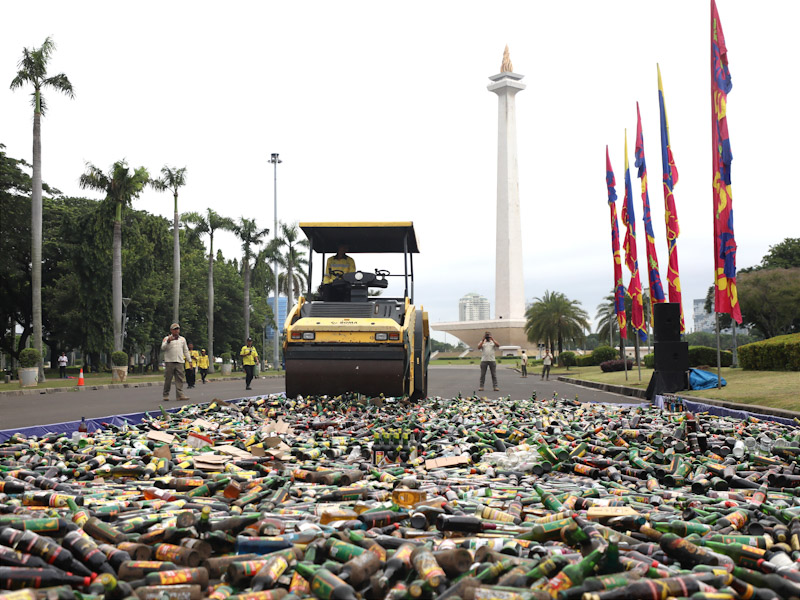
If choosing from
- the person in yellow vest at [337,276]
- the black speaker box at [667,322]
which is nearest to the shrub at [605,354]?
the black speaker box at [667,322]

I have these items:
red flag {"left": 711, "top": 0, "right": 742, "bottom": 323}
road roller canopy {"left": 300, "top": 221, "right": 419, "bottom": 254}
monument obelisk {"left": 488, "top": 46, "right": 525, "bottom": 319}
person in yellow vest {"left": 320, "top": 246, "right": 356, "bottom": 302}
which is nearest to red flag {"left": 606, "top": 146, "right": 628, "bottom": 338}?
red flag {"left": 711, "top": 0, "right": 742, "bottom": 323}

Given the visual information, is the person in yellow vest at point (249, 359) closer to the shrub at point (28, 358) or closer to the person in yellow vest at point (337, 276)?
the person in yellow vest at point (337, 276)

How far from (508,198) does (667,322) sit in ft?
228

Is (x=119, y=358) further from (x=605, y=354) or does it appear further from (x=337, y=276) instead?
(x=605, y=354)

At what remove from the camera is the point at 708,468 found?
567 centimetres

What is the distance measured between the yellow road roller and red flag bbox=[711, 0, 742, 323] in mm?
7132

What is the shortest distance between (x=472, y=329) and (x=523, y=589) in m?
99.7

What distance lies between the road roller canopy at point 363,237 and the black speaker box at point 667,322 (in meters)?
5.70

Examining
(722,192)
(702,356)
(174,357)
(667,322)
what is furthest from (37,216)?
(702,356)

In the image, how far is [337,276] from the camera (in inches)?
534

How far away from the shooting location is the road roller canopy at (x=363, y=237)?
1280 cm

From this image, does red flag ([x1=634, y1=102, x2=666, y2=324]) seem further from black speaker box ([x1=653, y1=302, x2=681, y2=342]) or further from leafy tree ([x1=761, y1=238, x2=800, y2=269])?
leafy tree ([x1=761, y1=238, x2=800, y2=269])

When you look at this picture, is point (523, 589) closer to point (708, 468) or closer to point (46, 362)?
point (708, 468)

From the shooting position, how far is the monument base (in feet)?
291
